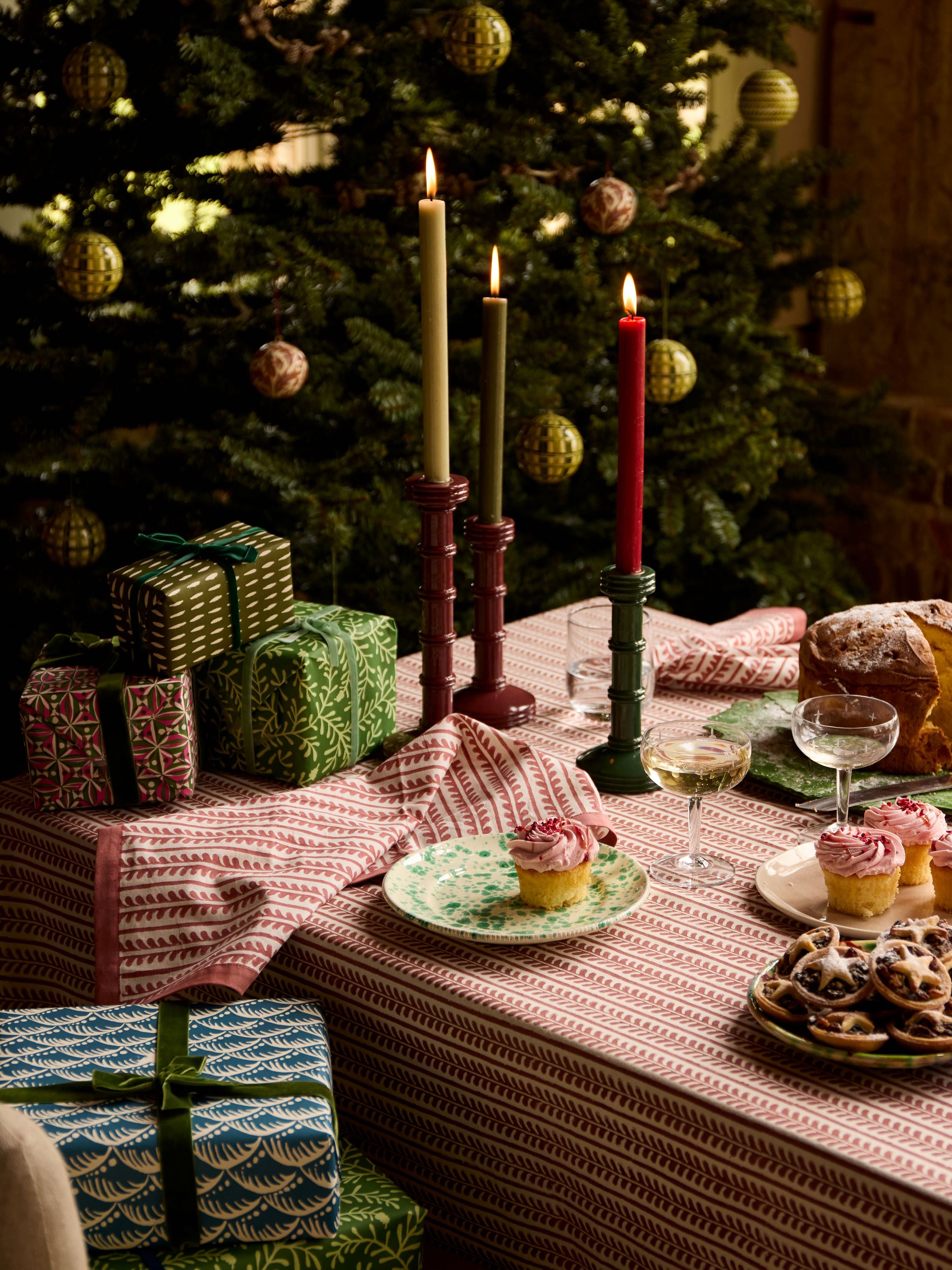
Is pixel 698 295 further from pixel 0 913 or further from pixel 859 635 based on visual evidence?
pixel 0 913

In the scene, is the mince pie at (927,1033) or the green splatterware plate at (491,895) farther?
the green splatterware plate at (491,895)

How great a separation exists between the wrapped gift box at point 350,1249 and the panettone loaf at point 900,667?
26.0 inches

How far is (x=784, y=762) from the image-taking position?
1391 millimetres

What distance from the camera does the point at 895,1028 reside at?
35.2 inches

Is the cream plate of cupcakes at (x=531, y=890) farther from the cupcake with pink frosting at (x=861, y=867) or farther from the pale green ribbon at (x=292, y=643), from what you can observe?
the pale green ribbon at (x=292, y=643)

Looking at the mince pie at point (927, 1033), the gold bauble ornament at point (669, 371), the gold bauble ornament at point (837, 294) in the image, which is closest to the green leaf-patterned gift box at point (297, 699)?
the mince pie at point (927, 1033)

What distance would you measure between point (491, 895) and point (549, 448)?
1.38 metres

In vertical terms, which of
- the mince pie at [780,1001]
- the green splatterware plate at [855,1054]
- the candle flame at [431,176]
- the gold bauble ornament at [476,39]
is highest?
the gold bauble ornament at [476,39]

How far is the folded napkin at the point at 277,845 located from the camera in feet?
3.76

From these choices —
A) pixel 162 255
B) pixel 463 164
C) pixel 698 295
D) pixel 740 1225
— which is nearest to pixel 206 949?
pixel 740 1225

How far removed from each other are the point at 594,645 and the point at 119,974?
677mm

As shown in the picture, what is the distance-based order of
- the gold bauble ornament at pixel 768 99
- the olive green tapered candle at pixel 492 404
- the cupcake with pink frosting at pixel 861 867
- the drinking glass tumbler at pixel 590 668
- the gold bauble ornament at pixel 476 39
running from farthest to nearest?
the gold bauble ornament at pixel 768 99
the gold bauble ornament at pixel 476 39
the drinking glass tumbler at pixel 590 668
the olive green tapered candle at pixel 492 404
the cupcake with pink frosting at pixel 861 867

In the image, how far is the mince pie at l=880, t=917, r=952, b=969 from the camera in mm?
944

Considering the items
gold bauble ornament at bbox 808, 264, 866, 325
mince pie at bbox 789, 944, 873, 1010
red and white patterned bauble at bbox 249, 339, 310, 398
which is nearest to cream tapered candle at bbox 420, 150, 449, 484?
mince pie at bbox 789, 944, 873, 1010
